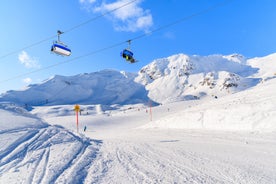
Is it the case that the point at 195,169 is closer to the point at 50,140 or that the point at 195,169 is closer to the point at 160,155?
the point at 160,155

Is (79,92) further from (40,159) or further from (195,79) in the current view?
(40,159)

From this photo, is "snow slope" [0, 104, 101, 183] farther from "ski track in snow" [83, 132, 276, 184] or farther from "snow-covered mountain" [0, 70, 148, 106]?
"snow-covered mountain" [0, 70, 148, 106]

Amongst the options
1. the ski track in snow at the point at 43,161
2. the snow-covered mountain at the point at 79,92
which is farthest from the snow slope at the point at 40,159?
the snow-covered mountain at the point at 79,92

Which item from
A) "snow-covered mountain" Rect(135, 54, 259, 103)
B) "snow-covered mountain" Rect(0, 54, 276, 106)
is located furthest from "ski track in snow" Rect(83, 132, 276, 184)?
"snow-covered mountain" Rect(0, 54, 276, 106)

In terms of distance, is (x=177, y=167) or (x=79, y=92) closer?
(x=177, y=167)

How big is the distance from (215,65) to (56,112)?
153 meters

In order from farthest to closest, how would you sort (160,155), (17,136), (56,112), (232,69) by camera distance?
(232,69)
(56,112)
(17,136)
(160,155)

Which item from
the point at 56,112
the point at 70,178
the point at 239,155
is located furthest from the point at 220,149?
the point at 56,112

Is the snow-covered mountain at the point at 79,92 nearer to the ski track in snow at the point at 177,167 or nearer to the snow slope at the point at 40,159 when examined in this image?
the snow slope at the point at 40,159

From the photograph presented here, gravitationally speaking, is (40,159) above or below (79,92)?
below

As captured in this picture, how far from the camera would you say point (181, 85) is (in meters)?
133

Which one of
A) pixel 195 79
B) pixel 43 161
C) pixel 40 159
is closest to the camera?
pixel 43 161

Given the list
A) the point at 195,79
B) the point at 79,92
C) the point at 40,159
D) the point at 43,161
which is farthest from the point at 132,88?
the point at 43,161

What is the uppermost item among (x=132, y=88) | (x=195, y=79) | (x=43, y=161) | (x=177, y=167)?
(x=195, y=79)
